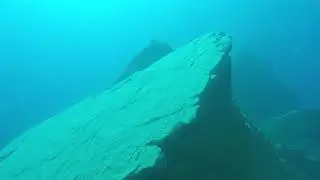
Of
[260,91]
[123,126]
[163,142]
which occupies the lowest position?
[163,142]

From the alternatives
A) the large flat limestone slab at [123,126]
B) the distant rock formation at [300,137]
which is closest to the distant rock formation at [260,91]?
the distant rock formation at [300,137]

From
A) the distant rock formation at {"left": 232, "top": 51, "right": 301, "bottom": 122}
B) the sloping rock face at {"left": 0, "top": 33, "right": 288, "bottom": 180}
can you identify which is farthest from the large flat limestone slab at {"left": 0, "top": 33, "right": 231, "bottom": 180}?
the distant rock formation at {"left": 232, "top": 51, "right": 301, "bottom": 122}

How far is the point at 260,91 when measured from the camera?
16500mm

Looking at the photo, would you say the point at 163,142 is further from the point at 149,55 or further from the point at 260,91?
the point at 260,91

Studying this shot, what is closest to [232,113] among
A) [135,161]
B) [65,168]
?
[135,161]

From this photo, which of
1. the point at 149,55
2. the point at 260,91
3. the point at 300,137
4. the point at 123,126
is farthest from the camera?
the point at 260,91

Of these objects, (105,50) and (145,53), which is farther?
(105,50)

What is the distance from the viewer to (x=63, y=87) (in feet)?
127

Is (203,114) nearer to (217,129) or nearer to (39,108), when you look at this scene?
(217,129)

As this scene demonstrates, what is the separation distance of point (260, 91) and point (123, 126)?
13921 millimetres

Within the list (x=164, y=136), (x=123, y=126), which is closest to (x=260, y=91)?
(x=123, y=126)

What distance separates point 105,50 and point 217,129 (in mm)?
44272

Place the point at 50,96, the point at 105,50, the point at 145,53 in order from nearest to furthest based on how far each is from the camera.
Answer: the point at 145,53, the point at 50,96, the point at 105,50

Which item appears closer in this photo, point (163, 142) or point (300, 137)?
point (163, 142)
